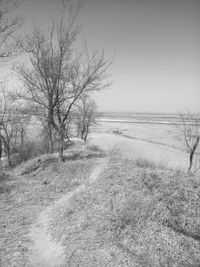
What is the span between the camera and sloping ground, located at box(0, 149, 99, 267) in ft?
13.0

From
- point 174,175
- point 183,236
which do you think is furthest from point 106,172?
point 183,236

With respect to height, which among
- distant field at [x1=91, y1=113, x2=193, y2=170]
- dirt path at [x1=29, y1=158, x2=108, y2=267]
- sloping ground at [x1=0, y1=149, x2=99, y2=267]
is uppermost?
sloping ground at [x1=0, y1=149, x2=99, y2=267]

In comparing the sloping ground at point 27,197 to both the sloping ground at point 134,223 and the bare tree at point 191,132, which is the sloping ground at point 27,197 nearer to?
the sloping ground at point 134,223

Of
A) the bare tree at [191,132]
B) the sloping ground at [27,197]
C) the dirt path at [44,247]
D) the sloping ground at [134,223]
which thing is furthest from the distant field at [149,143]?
the dirt path at [44,247]

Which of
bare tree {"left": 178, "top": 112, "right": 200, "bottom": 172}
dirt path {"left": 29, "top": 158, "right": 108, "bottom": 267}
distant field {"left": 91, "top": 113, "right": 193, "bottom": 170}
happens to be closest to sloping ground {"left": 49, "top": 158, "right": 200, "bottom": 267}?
dirt path {"left": 29, "top": 158, "right": 108, "bottom": 267}

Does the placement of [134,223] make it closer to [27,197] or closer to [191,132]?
[27,197]

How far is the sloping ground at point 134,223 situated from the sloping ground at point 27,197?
29.7 inches

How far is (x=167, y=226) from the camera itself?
4637 millimetres

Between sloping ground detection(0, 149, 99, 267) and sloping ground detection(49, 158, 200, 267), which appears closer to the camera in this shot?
sloping ground detection(49, 158, 200, 267)

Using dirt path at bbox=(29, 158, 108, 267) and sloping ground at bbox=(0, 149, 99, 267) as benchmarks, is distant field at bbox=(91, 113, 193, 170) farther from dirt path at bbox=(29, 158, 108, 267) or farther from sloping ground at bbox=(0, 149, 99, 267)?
dirt path at bbox=(29, 158, 108, 267)

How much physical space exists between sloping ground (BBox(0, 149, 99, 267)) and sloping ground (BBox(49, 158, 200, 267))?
75cm

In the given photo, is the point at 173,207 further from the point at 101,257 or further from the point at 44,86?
the point at 44,86

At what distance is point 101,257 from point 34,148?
867 inches

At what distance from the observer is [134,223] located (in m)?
4.61
